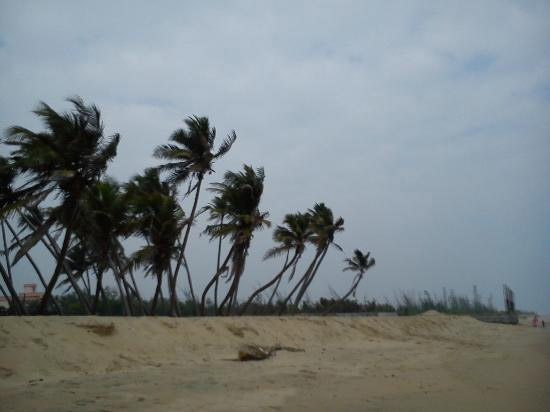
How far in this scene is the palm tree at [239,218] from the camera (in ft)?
72.6

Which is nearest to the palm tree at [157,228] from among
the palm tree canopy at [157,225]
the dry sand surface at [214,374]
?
the palm tree canopy at [157,225]

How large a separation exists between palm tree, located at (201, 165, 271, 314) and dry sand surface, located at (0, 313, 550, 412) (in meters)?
7.18

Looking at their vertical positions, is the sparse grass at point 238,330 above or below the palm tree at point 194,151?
below

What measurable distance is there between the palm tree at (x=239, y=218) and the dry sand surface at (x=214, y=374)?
23.6ft

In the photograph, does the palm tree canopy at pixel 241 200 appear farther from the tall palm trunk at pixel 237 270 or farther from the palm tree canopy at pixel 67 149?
the palm tree canopy at pixel 67 149

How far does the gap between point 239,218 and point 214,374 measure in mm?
14205

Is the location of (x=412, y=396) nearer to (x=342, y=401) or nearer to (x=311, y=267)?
(x=342, y=401)

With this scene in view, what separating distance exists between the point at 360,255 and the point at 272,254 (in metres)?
16.0

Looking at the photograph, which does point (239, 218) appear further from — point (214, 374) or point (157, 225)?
point (214, 374)

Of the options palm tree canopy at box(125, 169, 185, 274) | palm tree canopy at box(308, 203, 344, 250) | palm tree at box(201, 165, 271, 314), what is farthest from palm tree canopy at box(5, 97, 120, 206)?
palm tree canopy at box(308, 203, 344, 250)

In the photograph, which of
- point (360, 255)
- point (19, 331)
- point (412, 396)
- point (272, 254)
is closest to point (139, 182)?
point (272, 254)

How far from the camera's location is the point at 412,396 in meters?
7.15

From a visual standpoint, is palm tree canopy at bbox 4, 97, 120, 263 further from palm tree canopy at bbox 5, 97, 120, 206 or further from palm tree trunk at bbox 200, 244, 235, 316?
palm tree trunk at bbox 200, 244, 235, 316

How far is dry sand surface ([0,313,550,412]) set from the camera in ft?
20.6
